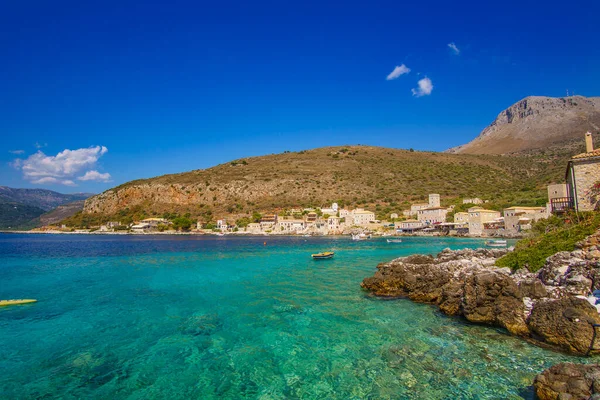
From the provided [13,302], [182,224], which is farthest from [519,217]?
[182,224]

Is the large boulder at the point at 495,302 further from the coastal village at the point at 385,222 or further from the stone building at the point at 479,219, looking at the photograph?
the stone building at the point at 479,219

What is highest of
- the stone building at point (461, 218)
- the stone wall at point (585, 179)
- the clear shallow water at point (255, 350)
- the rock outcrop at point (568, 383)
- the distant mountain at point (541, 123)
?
the distant mountain at point (541, 123)

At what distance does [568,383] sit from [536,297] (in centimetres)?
538

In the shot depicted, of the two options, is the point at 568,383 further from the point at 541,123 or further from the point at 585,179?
the point at 541,123

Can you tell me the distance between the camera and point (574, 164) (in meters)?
16.6

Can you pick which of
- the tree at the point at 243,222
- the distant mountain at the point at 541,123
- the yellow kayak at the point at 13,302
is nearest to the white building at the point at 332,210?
the tree at the point at 243,222

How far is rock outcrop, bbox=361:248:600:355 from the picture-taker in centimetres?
835

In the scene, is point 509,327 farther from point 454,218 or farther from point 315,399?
point 454,218

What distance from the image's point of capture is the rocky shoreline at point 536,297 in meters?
8.33

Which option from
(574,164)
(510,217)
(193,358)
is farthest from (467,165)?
(193,358)

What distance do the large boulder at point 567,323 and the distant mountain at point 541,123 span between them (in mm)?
151535

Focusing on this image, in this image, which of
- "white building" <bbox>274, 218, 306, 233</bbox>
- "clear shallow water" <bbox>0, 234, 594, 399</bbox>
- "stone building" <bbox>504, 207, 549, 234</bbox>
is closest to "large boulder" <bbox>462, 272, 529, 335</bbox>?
"clear shallow water" <bbox>0, 234, 594, 399</bbox>

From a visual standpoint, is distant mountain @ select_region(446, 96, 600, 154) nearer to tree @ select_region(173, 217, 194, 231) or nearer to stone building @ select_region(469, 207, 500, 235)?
stone building @ select_region(469, 207, 500, 235)

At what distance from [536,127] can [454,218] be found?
132508mm
